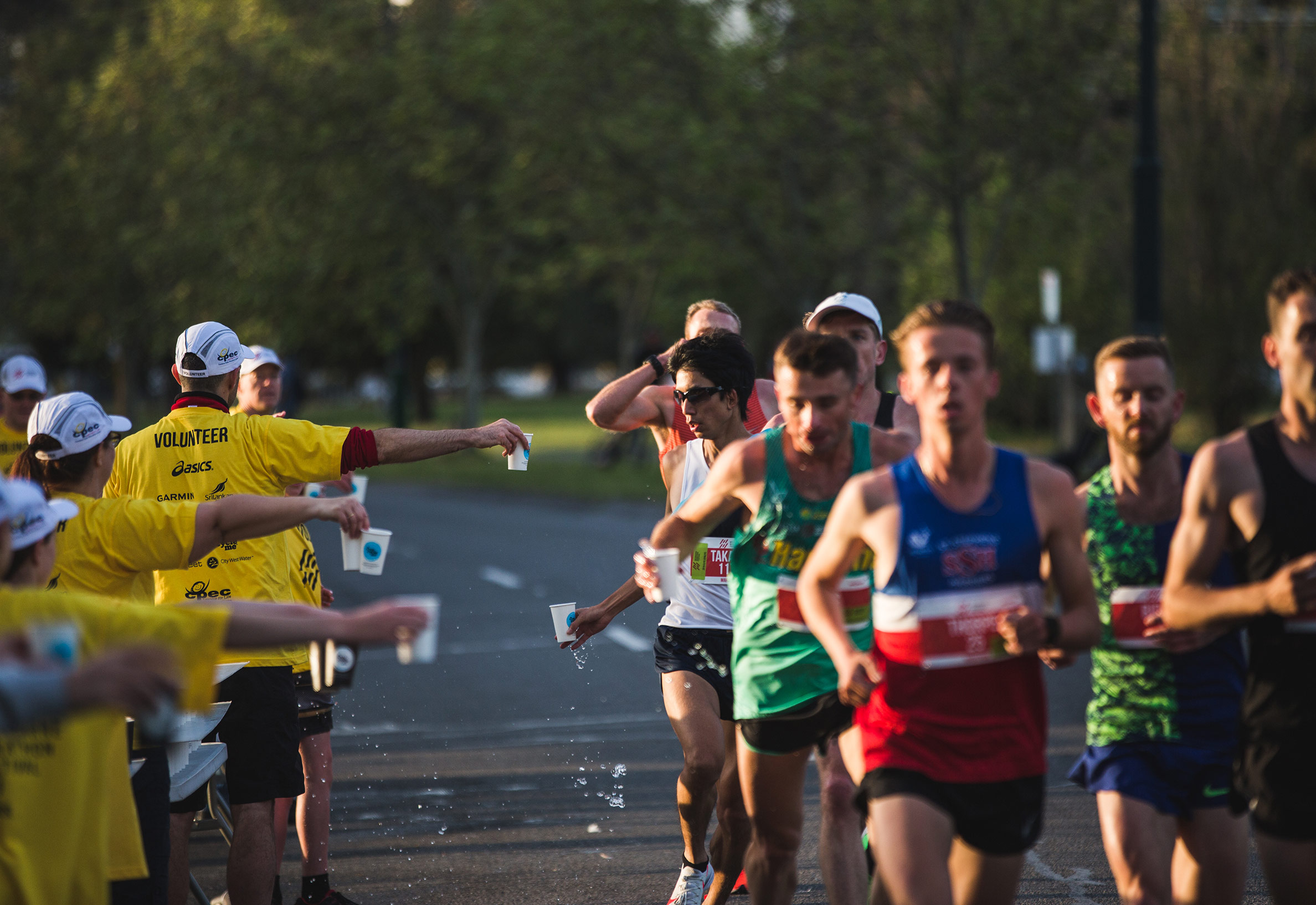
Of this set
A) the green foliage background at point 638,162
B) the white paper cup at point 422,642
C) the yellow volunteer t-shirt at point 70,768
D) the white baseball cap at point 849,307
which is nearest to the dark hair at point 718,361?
the white baseball cap at point 849,307

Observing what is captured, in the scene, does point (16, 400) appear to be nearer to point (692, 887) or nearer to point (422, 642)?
point (692, 887)

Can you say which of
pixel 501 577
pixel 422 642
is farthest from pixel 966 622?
pixel 501 577

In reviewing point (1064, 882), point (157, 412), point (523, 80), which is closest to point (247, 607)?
point (1064, 882)

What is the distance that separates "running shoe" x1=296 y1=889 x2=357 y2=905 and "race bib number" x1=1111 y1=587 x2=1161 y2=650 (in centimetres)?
328

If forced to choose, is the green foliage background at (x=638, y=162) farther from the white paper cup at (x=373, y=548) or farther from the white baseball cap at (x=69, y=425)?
the white baseball cap at (x=69, y=425)

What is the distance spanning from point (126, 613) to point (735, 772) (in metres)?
2.85

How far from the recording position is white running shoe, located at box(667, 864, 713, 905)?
599cm

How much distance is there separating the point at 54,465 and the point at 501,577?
12103 millimetres

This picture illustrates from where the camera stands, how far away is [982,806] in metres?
4.08

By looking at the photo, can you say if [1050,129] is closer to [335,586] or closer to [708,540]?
[335,586]

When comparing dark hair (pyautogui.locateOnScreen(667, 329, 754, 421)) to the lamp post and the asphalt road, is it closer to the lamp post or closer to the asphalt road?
the asphalt road

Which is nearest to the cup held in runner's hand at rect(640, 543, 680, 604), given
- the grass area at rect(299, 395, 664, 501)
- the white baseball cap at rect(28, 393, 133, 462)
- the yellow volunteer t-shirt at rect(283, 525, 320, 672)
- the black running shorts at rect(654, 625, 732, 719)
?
the black running shorts at rect(654, 625, 732, 719)

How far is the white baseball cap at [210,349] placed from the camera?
5977 millimetres

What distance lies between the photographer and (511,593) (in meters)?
15.8
